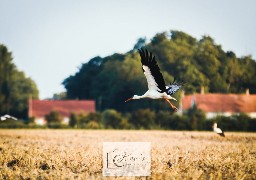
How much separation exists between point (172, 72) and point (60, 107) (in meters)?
16.5

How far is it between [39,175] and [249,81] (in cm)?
5648

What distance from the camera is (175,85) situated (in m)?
11.6

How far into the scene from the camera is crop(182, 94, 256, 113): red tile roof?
176ft

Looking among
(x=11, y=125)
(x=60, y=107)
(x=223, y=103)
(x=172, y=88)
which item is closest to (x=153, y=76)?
(x=172, y=88)

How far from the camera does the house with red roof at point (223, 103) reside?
53.7 metres

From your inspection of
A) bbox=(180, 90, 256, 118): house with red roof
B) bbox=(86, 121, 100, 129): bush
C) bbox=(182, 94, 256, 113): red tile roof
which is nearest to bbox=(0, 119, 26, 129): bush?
bbox=(86, 121, 100, 129): bush

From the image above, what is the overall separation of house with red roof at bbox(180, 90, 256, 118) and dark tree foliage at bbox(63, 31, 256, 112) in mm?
3882

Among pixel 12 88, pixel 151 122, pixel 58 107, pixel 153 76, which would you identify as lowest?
pixel 151 122

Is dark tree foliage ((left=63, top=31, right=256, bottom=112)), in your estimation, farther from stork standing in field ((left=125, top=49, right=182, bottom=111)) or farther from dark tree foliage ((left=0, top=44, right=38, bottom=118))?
stork standing in field ((left=125, top=49, right=182, bottom=111))

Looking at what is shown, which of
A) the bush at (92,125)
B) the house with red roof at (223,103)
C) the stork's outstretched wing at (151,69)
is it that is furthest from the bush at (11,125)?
the stork's outstretched wing at (151,69)

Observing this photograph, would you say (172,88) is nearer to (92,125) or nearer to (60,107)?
(92,125)

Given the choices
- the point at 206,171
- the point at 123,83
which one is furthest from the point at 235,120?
the point at 206,171

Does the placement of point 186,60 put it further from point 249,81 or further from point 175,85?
point 175,85

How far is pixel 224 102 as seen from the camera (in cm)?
5422
